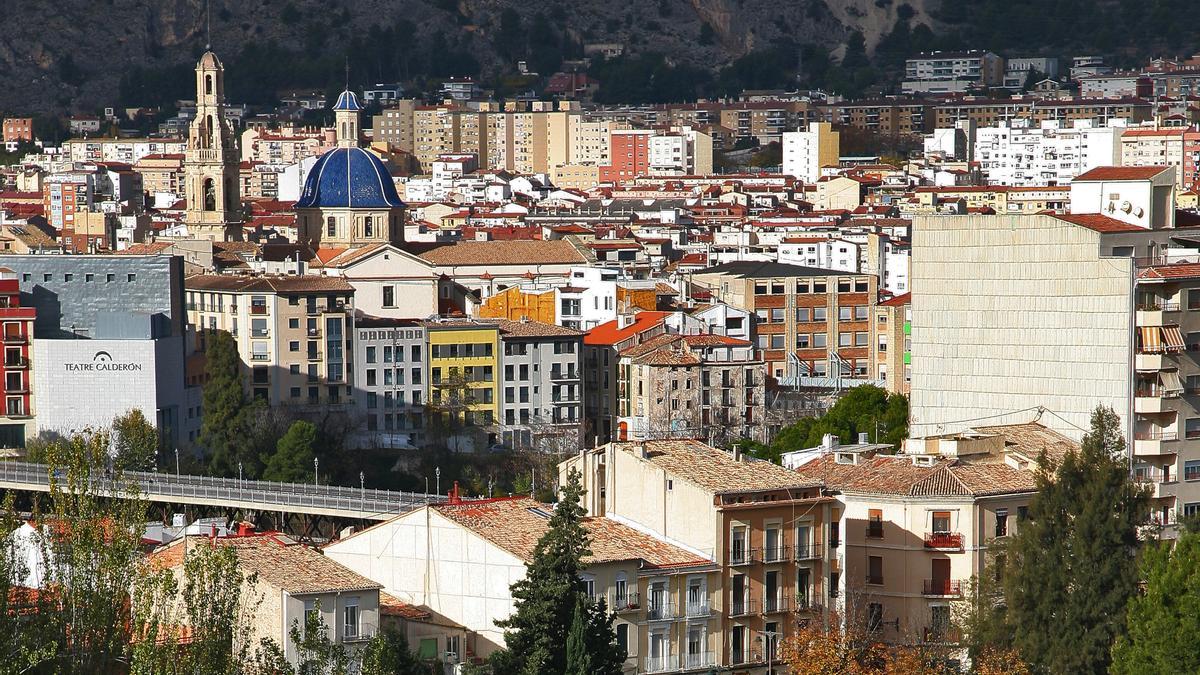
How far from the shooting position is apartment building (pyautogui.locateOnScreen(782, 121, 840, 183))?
177625 mm

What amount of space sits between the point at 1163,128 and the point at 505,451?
319 feet

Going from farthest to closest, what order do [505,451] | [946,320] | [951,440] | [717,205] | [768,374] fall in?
1. [717,205]
2. [768,374]
3. [505,451]
4. [946,320]
5. [951,440]

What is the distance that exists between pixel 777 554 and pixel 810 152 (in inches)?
5457

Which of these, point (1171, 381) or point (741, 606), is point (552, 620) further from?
point (1171, 381)

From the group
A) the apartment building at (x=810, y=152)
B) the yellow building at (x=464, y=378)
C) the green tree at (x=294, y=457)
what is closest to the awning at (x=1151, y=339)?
the green tree at (x=294, y=457)

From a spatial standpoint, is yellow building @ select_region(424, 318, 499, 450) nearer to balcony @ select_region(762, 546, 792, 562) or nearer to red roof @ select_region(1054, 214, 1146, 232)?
red roof @ select_region(1054, 214, 1146, 232)

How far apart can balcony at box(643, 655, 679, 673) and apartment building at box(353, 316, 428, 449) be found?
35692 millimetres

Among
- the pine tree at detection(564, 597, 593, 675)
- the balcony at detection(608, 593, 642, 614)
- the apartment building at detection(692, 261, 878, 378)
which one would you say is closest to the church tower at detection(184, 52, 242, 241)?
the apartment building at detection(692, 261, 878, 378)

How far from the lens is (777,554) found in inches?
1608

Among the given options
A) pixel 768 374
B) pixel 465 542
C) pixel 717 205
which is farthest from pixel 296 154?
pixel 465 542

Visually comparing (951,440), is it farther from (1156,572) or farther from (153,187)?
(153,187)

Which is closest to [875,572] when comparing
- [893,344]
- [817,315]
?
[893,344]

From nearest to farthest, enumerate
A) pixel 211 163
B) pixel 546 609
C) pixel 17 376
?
pixel 546 609
pixel 17 376
pixel 211 163

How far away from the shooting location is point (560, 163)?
189000 millimetres
